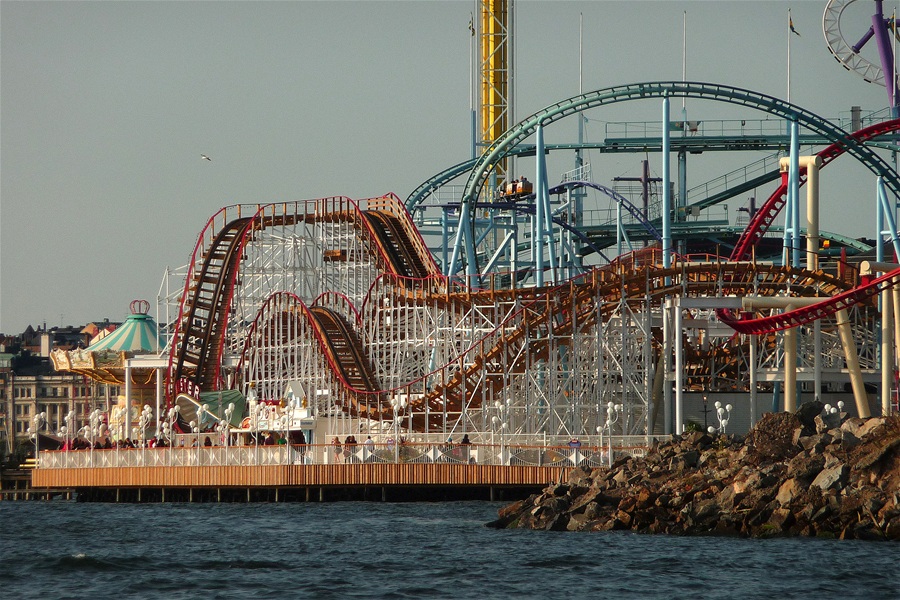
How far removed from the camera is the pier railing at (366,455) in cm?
4394

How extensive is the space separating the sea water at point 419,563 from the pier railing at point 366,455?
10.5 ft

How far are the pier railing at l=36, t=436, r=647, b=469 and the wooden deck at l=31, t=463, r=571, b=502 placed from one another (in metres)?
0.21

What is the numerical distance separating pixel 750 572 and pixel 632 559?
2709 millimetres

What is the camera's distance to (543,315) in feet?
159

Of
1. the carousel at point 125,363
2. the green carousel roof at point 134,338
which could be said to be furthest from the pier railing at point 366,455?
the green carousel roof at point 134,338

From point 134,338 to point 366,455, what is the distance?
2786 cm

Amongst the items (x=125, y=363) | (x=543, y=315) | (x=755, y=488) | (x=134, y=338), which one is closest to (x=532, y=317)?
(x=543, y=315)

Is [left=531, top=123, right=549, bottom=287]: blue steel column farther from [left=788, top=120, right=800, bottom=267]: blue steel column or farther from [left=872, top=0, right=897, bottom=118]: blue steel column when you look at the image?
[left=872, top=0, right=897, bottom=118]: blue steel column

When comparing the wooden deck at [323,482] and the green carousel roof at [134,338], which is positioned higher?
the green carousel roof at [134,338]

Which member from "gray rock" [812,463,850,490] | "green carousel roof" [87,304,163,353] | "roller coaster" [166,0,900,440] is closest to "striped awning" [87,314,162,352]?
"green carousel roof" [87,304,163,353]

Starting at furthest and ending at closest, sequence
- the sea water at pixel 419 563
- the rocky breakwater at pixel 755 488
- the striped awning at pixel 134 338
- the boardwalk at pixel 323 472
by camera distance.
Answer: the striped awning at pixel 134 338, the boardwalk at pixel 323 472, the rocky breakwater at pixel 755 488, the sea water at pixel 419 563

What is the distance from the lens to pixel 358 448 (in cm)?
4722

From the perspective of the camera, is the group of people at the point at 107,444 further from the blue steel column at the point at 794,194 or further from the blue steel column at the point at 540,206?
the blue steel column at the point at 794,194

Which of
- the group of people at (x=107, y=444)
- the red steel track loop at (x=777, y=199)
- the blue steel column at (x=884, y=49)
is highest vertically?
the blue steel column at (x=884, y=49)
